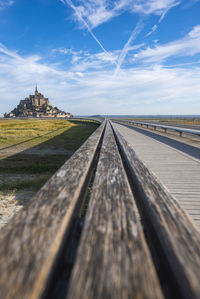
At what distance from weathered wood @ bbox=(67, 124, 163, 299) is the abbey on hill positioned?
14493 centimetres

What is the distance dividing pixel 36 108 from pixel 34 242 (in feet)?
531

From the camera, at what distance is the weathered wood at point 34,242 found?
53 cm

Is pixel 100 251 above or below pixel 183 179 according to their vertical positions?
above

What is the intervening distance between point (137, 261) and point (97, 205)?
1.47 feet

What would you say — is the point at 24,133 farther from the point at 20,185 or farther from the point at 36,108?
the point at 36,108

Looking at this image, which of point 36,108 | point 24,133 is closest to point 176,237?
point 24,133

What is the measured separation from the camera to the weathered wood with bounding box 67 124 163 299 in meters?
0.53

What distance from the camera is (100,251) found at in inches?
26.7

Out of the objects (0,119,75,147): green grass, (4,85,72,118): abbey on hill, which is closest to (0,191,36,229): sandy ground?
(0,119,75,147): green grass

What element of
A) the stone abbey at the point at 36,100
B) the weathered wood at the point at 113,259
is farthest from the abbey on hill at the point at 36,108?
the weathered wood at the point at 113,259

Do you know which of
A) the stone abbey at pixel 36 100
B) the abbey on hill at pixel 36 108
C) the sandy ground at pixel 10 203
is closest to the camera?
the sandy ground at pixel 10 203

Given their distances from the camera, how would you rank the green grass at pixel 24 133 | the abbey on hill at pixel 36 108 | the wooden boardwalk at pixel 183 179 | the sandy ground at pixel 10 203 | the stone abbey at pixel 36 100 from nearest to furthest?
1. the wooden boardwalk at pixel 183 179
2. the sandy ground at pixel 10 203
3. the green grass at pixel 24 133
4. the abbey on hill at pixel 36 108
5. the stone abbey at pixel 36 100

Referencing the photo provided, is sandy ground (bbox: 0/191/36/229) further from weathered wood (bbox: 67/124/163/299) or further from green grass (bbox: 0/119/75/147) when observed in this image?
green grass (bbox: 0/119/75/147)

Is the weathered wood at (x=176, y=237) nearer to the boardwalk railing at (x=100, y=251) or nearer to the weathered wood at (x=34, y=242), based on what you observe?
the boardwalk railing at (x=100, y=251)
